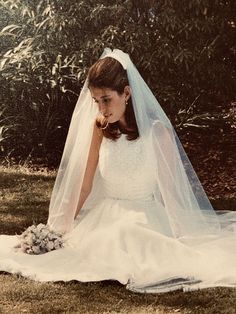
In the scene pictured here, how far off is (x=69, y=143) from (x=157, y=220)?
986mm

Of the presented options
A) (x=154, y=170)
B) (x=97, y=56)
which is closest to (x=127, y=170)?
(x=154, y=170)

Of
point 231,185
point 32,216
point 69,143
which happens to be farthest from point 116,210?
point 231,185

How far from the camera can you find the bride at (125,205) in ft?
15.0

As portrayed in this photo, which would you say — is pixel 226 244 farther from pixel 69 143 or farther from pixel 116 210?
pixel 69 143

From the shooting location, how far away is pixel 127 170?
16.8 ft

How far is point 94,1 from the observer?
9273 mm

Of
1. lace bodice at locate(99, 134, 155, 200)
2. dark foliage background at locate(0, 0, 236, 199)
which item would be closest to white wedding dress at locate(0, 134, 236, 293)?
lace bodice at locate(99, 134, 155, 200)

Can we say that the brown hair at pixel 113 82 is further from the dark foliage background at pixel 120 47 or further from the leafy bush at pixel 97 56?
the leafy bush at pixel 97 56

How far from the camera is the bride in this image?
4.58 metres

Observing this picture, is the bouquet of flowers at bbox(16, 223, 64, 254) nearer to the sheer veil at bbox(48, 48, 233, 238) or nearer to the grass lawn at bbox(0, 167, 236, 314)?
the sheer veil at bbox(48, 48, 233, 238)

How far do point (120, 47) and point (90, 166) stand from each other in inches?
171

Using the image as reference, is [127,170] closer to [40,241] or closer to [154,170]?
[154,170]

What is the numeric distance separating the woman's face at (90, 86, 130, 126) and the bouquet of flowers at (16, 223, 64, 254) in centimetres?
99

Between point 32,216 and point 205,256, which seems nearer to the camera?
point 205,256
